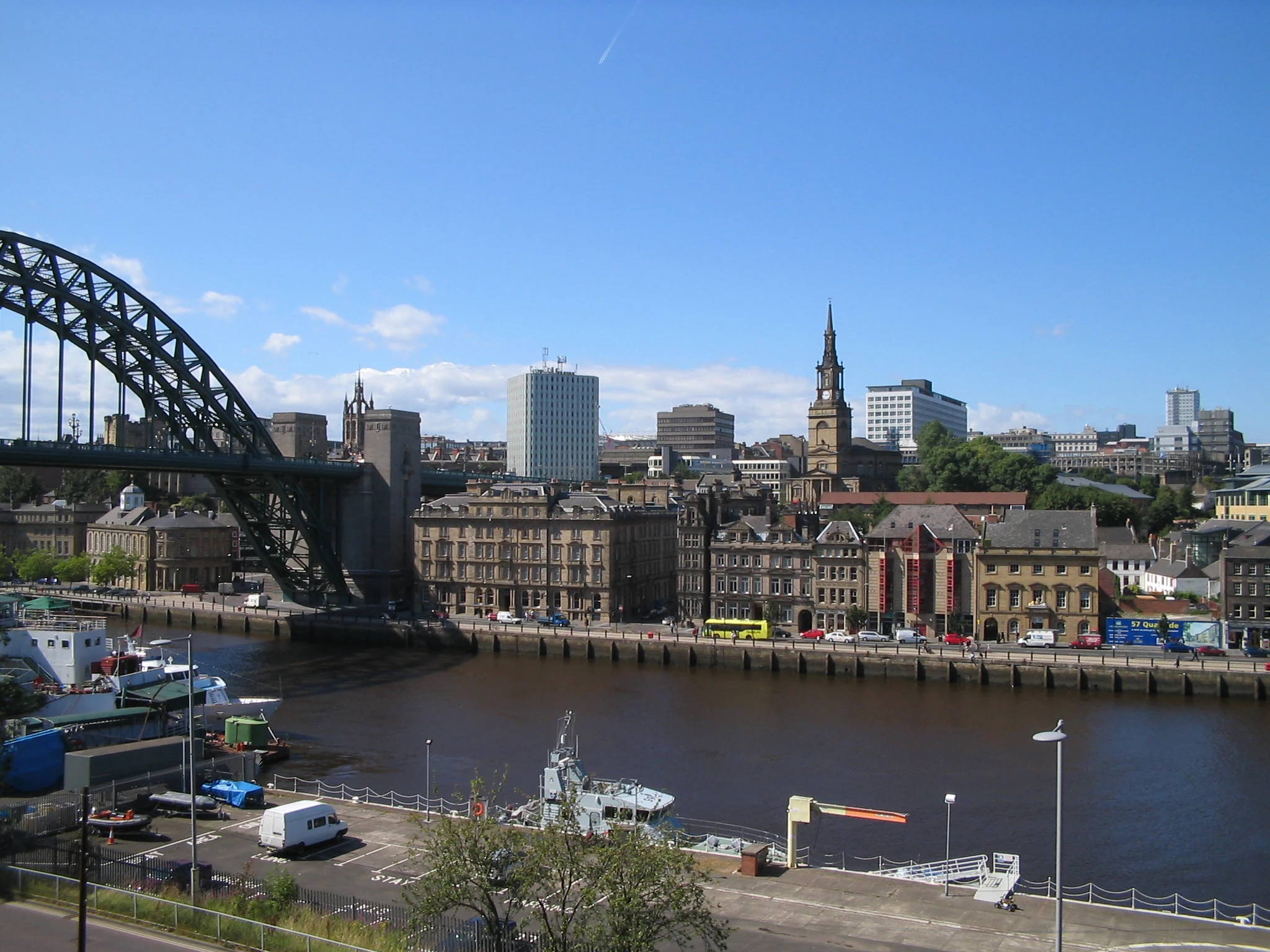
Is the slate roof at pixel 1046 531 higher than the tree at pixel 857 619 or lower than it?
higher

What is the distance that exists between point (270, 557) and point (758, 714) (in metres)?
42.9

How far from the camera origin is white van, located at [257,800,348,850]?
24.3 m

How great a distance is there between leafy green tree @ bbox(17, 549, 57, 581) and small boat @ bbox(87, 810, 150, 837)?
226 feet

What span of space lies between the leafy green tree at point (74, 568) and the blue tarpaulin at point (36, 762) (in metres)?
61.0

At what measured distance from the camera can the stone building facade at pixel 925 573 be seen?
198 ft

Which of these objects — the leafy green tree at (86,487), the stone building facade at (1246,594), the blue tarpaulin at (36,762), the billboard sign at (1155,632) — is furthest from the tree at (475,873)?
the leafy green tree at (86,487)

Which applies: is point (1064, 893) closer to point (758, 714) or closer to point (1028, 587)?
point (758, 714)

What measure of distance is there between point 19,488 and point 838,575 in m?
96.1

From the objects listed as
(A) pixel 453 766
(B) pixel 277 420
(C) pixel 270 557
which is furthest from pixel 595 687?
(B) pixel 277 420

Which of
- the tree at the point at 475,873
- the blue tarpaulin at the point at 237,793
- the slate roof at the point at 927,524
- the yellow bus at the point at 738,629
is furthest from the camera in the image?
the slate roof at the point at 927,524

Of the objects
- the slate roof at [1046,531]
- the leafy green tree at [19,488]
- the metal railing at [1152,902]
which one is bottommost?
the metal railing at [1152,902]

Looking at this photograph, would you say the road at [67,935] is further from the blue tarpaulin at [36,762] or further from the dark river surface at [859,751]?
the blue tarpaulin at [36,762]

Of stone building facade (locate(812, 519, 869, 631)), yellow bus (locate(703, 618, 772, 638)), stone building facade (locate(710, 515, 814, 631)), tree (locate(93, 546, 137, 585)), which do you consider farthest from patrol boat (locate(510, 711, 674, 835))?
tree (locate(93, 546, 137, 585))

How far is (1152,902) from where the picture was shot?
25109 millimetres
